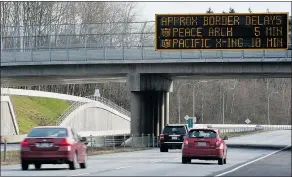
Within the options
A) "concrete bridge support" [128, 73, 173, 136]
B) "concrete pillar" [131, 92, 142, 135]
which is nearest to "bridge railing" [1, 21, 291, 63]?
"concrete bridge support" [128, 73, 173, 136]

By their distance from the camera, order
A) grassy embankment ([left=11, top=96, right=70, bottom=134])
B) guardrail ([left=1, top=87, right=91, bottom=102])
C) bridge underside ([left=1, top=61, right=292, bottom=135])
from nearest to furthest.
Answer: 1. bridge underside ([left=1, top=61, right=292, bottom=135])
2. guardrail ([left=1, top=87, right=91, bottom=102])
3. grassy embankment ([left=11, top=96, right=70, bottom=134])

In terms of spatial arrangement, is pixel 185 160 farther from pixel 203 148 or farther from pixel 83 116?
pixel 83 116

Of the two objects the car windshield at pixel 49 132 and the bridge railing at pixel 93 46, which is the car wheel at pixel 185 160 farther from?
the bridge railing at pixel 93 46

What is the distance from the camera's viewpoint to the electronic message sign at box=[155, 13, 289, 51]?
48.2 meters

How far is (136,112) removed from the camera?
62.6 metres

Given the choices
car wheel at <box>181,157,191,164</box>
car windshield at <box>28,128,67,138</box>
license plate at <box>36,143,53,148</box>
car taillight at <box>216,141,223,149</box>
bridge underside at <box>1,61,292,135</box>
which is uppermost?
bridge underside at <box>1,61,292,135</box>

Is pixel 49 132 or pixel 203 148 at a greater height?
pixel 49 132

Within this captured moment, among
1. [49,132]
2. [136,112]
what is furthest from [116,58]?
[49,132]

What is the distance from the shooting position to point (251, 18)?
48406 millimetres

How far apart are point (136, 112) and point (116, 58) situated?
4791mm

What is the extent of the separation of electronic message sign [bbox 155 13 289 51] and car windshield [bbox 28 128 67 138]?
21.5 m

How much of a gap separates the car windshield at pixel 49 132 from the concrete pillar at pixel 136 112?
34040mm

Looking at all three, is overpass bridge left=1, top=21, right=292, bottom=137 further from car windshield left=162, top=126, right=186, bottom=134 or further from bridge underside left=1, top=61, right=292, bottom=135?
car windshield left=162, top=126, right=186, bottom=134

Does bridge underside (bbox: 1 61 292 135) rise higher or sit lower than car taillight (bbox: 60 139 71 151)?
higher
